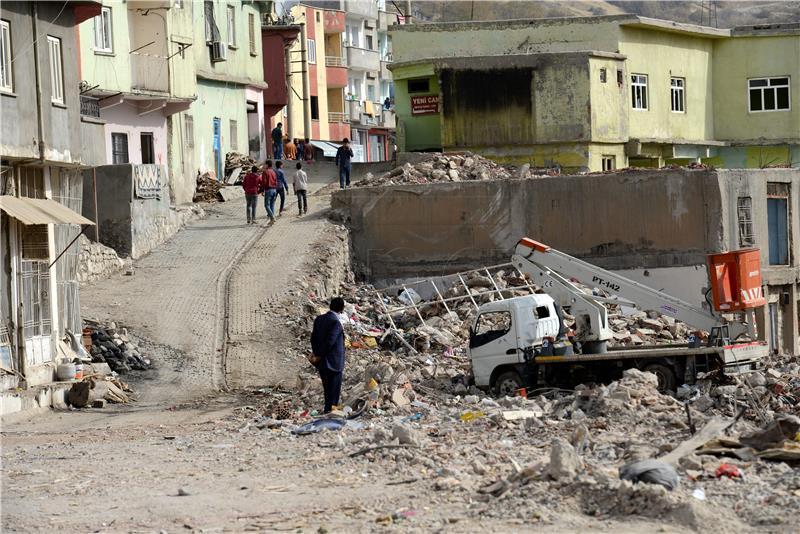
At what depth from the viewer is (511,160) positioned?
40.2 metres

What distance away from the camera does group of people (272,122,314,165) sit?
44250 mm

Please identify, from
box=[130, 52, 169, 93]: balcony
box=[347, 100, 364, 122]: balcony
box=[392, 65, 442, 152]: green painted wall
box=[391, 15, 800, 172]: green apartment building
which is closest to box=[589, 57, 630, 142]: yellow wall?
box=[391, 15, 800, 172]: green apartment building

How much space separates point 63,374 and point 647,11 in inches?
4465

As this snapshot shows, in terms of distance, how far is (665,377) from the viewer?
2078 cm

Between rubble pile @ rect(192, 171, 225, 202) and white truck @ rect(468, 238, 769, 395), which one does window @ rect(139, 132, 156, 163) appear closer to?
rubble pile @ rect(192, 171, 225, 202)

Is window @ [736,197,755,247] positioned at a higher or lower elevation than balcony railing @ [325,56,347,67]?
lower

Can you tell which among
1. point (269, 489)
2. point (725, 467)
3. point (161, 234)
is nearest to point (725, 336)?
point (725, 467)

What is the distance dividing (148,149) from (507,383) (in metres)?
18.5

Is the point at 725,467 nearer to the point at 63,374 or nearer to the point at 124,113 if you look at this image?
the point at 63,374

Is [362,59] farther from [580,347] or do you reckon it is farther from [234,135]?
[580,347]

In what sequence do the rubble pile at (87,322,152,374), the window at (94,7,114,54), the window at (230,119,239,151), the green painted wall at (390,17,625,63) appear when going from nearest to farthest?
the rubble pile at (87,322,152,374) < the window at (94,7,114,54) < the window at (230,119,239,151) < the green painted wall at (390,17,625,63)

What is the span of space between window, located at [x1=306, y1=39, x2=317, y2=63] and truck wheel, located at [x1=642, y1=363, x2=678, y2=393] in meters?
45.5

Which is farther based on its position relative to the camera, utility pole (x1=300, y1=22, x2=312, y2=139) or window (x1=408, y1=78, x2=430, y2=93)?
utility pole (x1=300, y1=22, x2=312, y2=139)

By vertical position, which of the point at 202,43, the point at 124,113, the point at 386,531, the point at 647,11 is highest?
the point at 647,11
